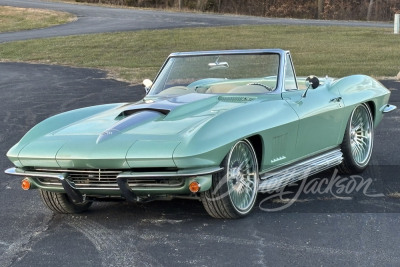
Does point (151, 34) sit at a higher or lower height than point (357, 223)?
lower

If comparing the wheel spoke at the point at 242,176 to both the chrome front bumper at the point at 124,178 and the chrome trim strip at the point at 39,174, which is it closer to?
the chrome front bumper at the point at 124,178

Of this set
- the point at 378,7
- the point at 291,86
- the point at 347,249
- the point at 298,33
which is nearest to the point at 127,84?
the point at 291,86

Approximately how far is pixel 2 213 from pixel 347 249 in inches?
117

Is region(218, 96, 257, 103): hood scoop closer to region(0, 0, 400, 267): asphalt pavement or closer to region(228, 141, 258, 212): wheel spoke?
region(228, 141, 258, 212): wheel spoke

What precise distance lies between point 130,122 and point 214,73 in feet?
5.75

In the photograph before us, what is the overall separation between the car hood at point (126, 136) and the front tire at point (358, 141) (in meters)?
1.43

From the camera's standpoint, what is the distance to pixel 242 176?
222 inches

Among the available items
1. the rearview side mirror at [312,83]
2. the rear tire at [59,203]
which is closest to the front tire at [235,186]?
the rear tire at [59,203]

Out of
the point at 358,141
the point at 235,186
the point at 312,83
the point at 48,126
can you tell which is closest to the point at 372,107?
the point at 358,141

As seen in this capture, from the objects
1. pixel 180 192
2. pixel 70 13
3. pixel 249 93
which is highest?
pixel 249 93

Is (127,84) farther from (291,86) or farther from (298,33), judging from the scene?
(298,33)

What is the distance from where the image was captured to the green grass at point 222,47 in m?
19.4

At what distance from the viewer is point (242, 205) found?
5629mm

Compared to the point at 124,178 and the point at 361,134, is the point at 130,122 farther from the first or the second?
the point at 361,134
